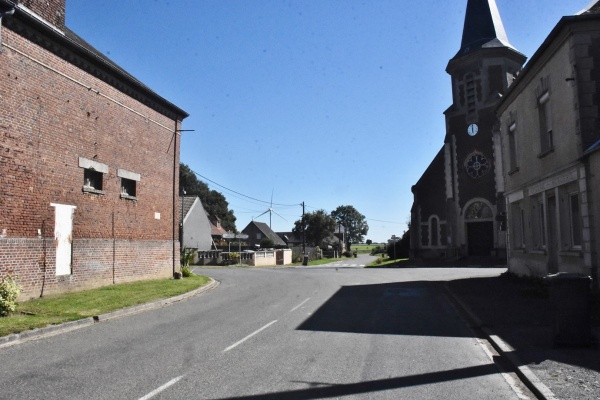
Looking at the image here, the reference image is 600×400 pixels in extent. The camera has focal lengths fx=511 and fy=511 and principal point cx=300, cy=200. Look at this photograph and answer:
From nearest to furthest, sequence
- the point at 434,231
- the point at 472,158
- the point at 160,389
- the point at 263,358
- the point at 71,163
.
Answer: the point at 160,389 → the point at 263,358 → the point at 71,163 → the point at 472,158 → the point at 434,231

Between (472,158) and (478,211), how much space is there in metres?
4.25

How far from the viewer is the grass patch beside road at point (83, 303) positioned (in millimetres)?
10539

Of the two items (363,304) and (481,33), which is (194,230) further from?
(363,304)

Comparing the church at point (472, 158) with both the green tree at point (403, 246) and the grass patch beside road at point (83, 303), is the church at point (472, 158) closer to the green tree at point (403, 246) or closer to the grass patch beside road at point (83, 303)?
the green tree at point (403, 246)

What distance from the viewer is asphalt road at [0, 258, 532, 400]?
583 centimetres

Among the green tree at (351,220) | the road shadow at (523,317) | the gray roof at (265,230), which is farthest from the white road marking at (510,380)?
the green tree at (351,220)

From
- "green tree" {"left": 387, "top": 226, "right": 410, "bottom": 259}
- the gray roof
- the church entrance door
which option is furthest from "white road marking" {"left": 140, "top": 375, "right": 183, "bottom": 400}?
the gray roof

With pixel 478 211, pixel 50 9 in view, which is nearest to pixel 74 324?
pixel 50 9

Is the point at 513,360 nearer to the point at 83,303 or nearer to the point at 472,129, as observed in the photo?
the point at 83,303

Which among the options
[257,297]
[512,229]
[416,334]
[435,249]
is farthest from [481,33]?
[416,334]

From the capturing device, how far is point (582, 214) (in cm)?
1345

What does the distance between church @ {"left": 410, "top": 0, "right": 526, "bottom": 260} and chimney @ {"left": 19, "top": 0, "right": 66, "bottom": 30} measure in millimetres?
30788

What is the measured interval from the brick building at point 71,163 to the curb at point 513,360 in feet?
37.8

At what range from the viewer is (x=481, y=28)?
137 feet
